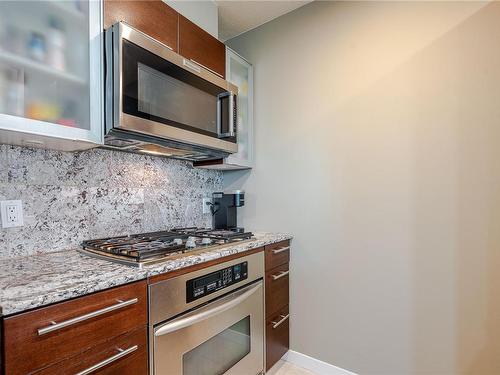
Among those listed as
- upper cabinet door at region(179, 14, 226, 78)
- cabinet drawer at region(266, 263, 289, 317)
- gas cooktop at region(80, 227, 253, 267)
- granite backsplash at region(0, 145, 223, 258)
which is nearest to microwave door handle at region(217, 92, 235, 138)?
upper cabinet door at region(179, 14, 226, 78)

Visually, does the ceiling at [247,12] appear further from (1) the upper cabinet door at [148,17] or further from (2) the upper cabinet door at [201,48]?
(1) the upper cabinet door at [148,17]

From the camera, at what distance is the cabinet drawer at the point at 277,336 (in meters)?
1.74

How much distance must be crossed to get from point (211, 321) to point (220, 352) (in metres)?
0.22

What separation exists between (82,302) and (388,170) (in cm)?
158

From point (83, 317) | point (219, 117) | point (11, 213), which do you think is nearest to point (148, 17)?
point (219, 117)

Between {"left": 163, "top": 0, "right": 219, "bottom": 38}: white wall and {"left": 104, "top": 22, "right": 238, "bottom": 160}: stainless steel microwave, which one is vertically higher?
{"left": 163, "top": 0, "right": 219, "bottom": 38}: white wall

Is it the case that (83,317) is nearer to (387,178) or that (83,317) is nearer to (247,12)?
(387,178)

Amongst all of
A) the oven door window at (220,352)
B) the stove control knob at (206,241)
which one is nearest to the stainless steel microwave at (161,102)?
the stove control knob at (206,241)

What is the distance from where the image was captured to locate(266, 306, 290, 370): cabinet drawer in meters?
1.74

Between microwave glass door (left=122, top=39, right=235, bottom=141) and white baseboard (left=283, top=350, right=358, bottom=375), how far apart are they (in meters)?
1.58

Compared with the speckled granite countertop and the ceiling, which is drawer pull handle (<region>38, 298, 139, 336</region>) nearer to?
the speckled granite countertop

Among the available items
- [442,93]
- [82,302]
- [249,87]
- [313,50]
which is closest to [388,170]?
[442,93]

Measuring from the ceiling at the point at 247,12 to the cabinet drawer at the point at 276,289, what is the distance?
1.81m

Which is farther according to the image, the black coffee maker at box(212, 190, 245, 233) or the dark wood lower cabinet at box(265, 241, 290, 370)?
the black coffee maker at box(212, 190, 245, 233)
